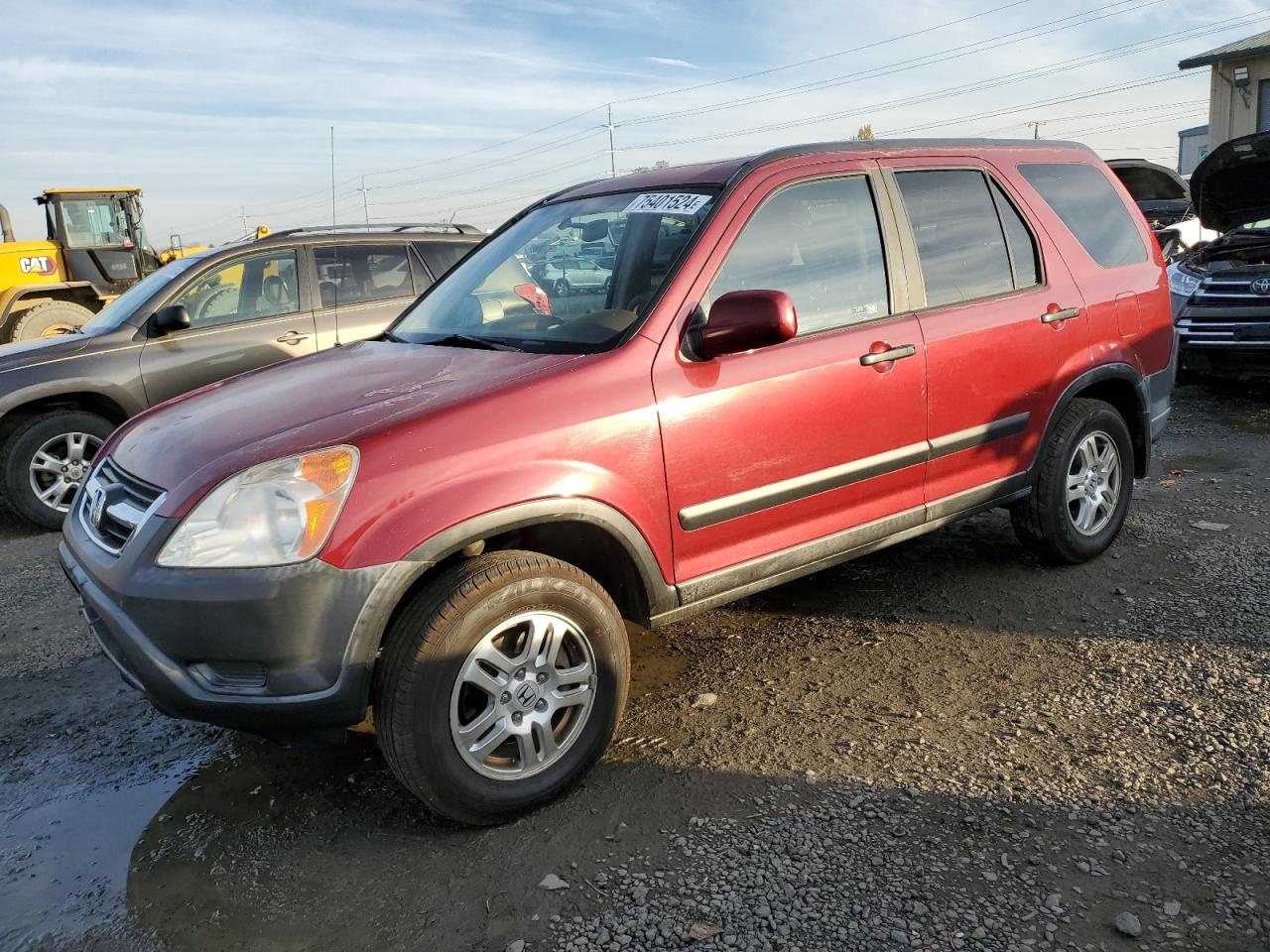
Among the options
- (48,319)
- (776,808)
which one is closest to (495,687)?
(776,808)

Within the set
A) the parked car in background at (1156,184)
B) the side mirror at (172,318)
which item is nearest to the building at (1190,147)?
the parked car in background at (1156,184)

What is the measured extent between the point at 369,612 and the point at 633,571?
2.78 ft

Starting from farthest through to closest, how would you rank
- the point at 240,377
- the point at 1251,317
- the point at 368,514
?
the point at 1251,317, the point at 240,377, the point at 368,514

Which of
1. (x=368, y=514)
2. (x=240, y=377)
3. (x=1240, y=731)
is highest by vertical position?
(x=240, y=377)

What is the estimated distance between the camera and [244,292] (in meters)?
6.82

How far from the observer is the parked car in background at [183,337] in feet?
20.6

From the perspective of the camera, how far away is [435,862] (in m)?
2.69

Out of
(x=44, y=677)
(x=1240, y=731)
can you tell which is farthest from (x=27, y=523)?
(x=1240, y=731)

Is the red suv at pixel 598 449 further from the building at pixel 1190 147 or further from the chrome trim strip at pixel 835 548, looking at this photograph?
the building at pixel 1190 147

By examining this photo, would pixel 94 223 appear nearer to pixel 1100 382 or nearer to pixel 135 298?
pixel 135 298

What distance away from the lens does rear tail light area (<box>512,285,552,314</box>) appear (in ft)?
11.4

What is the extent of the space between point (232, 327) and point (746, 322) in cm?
485

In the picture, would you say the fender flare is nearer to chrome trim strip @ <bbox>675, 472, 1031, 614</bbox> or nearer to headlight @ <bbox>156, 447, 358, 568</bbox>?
chrome trim strip @ <bbox>675, 472, 1031, 614</bbox>

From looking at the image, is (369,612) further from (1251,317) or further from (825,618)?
(1251,317)
